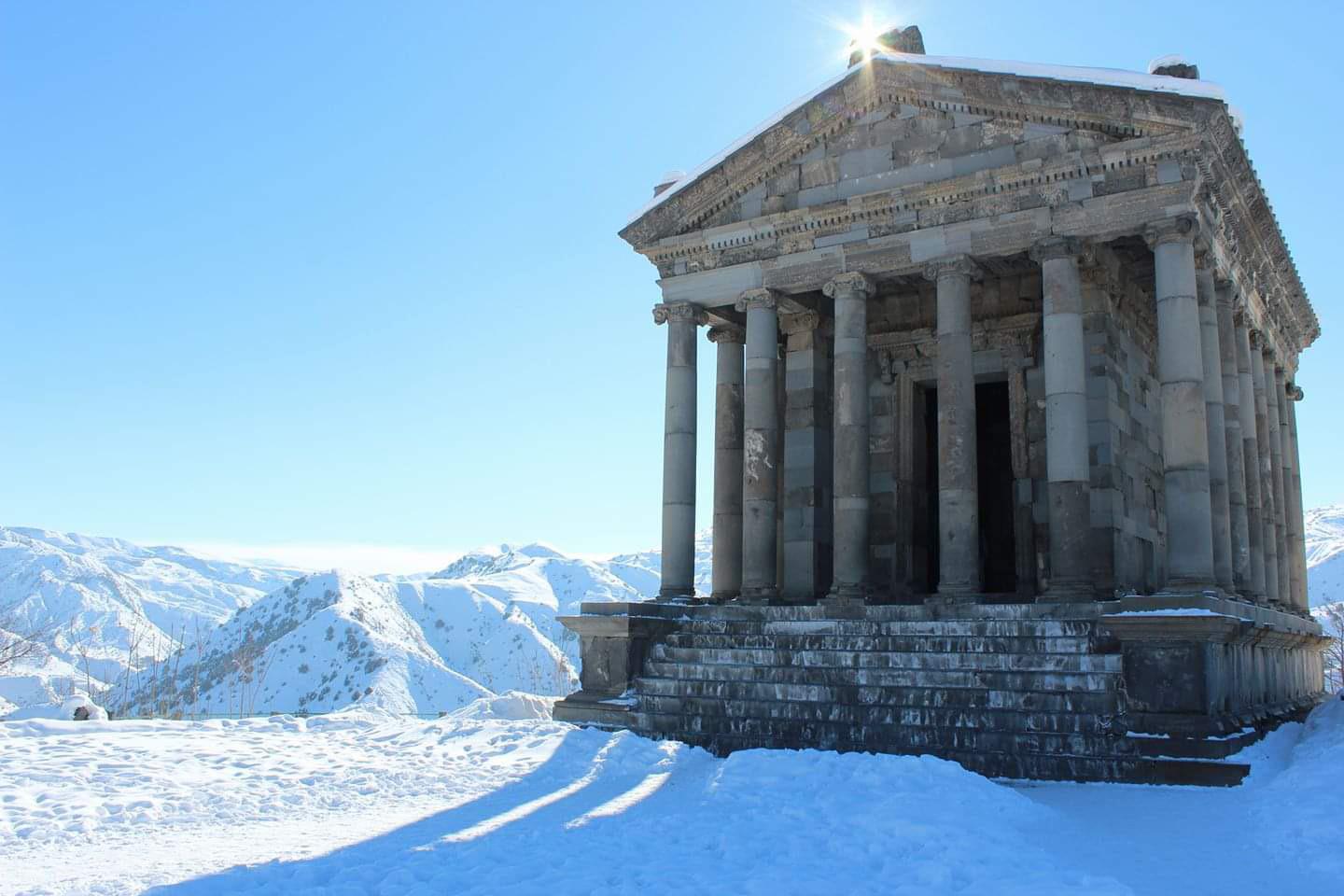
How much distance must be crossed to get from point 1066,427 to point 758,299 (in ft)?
18.7

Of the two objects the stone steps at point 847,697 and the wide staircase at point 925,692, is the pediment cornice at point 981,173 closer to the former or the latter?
the wide staircase at point 925,692

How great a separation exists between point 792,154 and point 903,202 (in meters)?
2.27

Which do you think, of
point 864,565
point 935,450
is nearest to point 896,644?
point 864,565

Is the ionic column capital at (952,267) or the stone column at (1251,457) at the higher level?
the ionic column capital at (952,267)

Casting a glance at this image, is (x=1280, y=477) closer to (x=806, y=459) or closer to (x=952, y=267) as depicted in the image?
(x=952, y=267)

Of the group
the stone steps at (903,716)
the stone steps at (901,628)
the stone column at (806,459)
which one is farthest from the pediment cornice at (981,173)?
the stone steps at (903,716)

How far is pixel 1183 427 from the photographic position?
15.1 metres

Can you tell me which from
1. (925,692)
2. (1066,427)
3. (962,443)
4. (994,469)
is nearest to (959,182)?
(962,443)

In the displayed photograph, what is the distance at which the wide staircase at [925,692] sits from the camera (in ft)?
40.8

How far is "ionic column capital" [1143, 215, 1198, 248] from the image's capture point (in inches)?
611

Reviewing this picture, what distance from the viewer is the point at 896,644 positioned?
15016 millimetres

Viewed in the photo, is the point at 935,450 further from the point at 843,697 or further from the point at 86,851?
the point at 86,851

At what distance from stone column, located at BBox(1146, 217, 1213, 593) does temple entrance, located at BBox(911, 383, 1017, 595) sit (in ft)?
16.2

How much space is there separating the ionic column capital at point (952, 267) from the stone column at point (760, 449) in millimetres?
2864
